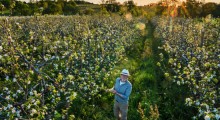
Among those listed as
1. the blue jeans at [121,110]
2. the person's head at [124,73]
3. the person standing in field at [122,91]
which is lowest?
the blue jeans at [121,110]

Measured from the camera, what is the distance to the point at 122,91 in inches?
361

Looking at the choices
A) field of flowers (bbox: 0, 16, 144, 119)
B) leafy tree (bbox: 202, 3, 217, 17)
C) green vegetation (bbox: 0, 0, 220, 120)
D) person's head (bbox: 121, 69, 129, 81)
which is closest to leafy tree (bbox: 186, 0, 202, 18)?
leafy tree (bbox: 202, 3, 217, 17)

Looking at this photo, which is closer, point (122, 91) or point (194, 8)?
point (122, 91)

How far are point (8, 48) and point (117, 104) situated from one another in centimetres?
436

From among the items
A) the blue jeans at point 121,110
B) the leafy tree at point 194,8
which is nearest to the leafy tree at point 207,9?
the leafy tree at point 194,8

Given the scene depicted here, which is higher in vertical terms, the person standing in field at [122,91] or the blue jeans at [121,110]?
the person standing in field at [122,91]

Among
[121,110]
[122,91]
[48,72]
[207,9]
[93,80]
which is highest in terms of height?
[207,9]

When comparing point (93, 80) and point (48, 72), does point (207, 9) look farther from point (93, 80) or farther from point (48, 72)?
point (93, 80)

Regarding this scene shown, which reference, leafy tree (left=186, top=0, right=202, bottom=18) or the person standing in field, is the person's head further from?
leafy tree (left=186, top=0, right=202, bottom=18)

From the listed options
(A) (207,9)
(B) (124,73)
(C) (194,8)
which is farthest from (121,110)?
(A) (207,9)

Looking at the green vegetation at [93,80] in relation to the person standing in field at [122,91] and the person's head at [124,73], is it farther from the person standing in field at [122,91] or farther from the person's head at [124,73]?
the person's head at [124,73]

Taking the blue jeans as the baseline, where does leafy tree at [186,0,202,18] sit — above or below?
above

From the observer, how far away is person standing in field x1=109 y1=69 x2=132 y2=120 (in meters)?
8.99

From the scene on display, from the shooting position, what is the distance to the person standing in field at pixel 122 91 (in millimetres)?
8990
